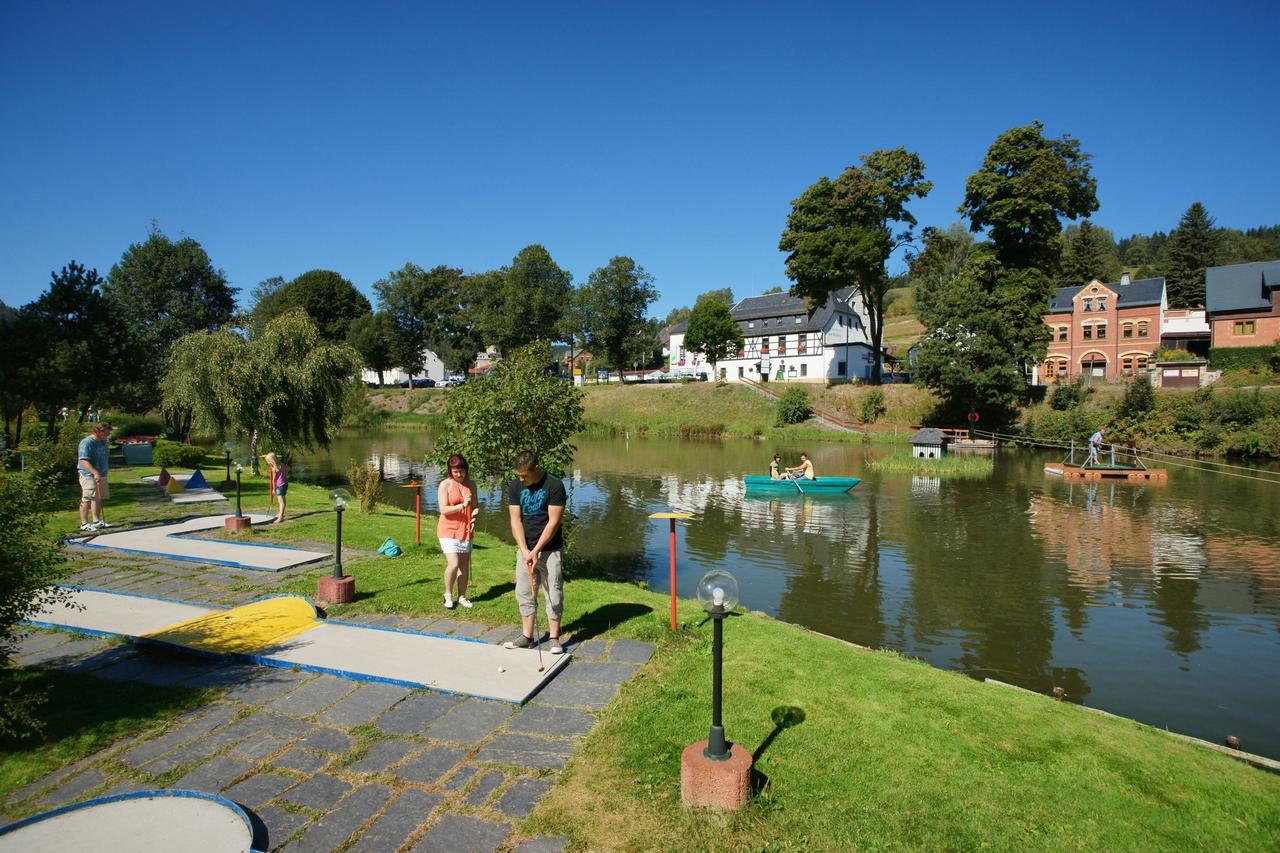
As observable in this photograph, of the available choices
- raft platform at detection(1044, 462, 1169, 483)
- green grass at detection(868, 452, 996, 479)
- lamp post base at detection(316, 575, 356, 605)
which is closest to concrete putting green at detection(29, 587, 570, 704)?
lamp post base at detection(316, 575, 356, 605)

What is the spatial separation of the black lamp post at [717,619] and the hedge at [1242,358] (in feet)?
171

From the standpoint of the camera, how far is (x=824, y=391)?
56.0 metres

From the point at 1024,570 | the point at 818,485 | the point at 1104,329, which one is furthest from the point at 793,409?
the point at 1024,570

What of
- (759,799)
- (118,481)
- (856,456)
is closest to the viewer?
(759,799)

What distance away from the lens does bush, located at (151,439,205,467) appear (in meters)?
23.8

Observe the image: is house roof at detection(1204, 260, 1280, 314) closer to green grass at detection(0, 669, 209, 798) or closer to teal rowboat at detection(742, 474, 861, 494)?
teal rowboat at detection(742, 474, 861, 494)

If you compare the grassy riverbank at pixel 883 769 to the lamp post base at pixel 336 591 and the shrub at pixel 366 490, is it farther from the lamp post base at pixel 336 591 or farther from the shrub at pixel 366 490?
the shrub at pixel 366 490

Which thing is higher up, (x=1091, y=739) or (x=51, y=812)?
(x=51, y=812)

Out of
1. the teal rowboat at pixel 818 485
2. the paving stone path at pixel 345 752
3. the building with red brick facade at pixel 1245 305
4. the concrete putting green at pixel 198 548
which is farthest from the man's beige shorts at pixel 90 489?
the building with red brick facade at pixel 1245 305

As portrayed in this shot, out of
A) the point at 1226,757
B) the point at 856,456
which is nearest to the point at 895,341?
the point at 856,456

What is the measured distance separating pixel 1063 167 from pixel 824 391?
74.4 feet

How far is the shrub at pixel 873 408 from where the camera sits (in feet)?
167

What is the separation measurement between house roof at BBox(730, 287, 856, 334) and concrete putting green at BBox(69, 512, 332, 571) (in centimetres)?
5982

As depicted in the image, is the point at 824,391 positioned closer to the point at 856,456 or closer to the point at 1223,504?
the point at 856,456
